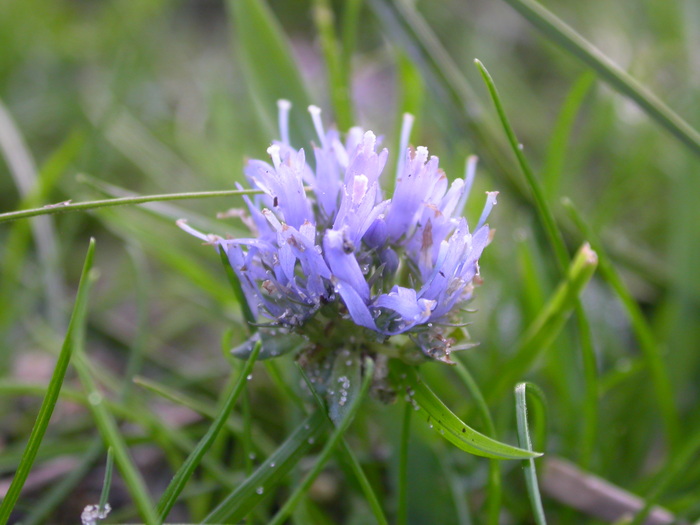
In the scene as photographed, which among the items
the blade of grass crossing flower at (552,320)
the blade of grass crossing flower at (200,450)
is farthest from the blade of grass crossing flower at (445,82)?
the blade of grass crossing flower at (200,450)

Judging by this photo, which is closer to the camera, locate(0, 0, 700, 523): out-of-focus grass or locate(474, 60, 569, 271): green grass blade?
locate(474, 60, 569, 271): green grass blade

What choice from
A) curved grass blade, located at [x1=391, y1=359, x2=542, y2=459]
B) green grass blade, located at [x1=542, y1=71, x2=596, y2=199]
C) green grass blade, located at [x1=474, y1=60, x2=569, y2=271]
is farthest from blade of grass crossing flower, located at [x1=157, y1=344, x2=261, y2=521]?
green grass blade, located at [x1=542, y1=71, x2=596, y2=199]

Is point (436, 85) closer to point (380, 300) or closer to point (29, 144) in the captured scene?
point (380, 300)

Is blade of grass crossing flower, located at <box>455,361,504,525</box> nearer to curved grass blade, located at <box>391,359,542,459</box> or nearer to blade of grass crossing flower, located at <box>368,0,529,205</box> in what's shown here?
curved grass blade, located at <box>391,359,542,459</box>

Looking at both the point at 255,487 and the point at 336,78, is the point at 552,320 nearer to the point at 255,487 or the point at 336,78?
the point at 255,487

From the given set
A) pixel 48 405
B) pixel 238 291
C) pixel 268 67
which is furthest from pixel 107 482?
pixel 268 67

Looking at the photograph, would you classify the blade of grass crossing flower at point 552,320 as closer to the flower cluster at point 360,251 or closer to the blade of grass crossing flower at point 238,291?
the flower cluster at point 360,251
